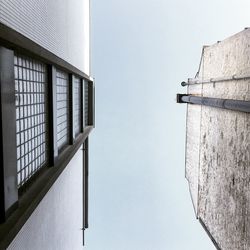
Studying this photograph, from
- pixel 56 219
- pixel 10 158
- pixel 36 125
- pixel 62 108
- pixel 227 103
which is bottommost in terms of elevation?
pixel 56 219

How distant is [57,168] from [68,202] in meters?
7.40

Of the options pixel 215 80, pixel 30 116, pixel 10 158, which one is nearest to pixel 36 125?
pixel 30 116

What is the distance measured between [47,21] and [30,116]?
5012 mm

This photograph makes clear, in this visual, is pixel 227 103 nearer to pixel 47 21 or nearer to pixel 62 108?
pixel 47 21

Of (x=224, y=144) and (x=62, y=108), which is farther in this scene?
(x=62, y=108)

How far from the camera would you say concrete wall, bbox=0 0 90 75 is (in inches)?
511

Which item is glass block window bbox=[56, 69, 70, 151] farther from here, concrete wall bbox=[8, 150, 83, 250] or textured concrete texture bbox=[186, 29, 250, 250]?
textured concrete texture bbox=[186, 29, 250, 250]

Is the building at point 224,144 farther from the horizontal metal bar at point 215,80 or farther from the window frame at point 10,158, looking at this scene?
the window frame at point 10,158

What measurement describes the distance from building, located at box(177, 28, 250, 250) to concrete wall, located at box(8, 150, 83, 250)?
365 inches

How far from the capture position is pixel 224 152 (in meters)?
22.8

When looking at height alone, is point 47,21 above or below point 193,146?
above

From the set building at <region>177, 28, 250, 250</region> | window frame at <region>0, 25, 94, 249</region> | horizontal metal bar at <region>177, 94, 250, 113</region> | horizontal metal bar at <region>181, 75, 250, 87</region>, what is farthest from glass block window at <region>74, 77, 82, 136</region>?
window frame at <region>0, 25, 94, 249</region>

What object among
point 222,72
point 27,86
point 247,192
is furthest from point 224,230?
point 27,86

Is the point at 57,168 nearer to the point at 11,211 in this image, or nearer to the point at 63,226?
the point at 63,226
